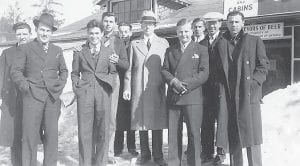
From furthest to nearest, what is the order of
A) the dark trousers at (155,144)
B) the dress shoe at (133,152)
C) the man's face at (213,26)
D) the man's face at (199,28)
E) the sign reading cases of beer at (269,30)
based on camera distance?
the sign reading cases of beer at (269,30) < the dress shoe at (133,152) < the man's face at (199,28) < the man's face at (213,26) < the dark trousers at (155,144)

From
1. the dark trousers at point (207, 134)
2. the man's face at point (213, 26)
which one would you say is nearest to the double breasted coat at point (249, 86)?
the dark trousers at point (207, 134)

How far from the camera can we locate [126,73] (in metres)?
5.39

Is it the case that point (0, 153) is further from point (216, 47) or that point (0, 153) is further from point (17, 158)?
point (216, 47)

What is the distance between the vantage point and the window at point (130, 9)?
15.2 metres

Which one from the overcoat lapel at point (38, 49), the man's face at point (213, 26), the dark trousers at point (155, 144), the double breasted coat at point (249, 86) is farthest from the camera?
the man's face at point (213, 26)

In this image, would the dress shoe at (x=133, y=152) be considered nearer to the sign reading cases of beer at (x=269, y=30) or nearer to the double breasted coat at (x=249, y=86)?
the double breasted coat at (x=249, y=86)

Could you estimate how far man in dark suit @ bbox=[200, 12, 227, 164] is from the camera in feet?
15.3

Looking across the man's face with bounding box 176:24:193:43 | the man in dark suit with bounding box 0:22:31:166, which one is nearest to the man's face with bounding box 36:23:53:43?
the man in dark suit with bounding box 0:22:31:166

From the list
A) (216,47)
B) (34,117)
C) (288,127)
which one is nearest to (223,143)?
(216,47)

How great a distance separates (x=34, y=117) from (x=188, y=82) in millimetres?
1984

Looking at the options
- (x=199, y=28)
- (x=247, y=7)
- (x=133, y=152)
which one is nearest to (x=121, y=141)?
(x=133, y=152)

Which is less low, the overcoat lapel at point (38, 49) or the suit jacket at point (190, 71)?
the overcoat lapel at point (38, 49)

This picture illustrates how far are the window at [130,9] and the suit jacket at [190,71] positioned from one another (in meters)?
10.7

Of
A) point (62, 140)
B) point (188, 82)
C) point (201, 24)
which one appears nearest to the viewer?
point (188, 82)
